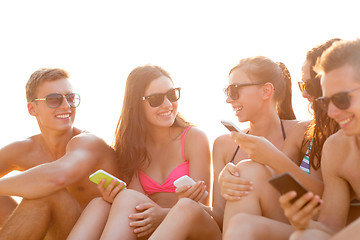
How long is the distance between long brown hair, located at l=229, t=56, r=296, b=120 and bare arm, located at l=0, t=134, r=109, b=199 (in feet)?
5.77

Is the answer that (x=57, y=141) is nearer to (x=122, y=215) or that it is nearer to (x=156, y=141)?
(x=156, y=141)

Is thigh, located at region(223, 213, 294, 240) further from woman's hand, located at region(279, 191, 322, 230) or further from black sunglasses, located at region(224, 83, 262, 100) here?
black sunglasses, located at region(224, 83, 262, 100)

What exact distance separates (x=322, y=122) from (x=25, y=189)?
9.15ft

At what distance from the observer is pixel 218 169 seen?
474cm

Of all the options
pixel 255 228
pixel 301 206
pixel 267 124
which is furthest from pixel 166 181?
pixel 301 206

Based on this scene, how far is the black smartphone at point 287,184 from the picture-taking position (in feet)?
9.06

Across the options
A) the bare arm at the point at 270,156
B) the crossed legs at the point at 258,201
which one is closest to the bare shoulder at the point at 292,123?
the bare arm at the point at 270,156

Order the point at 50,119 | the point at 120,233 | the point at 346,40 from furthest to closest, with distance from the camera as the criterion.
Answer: the point at 50,119 < the point at 120,233 < the point at 346,40

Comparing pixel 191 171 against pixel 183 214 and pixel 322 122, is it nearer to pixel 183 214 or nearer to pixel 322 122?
pixel 183 214

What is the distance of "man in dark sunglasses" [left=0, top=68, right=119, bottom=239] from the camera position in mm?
4465

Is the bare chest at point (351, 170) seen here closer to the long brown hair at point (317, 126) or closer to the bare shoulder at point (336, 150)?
the bare shoulder at point (336, 150)

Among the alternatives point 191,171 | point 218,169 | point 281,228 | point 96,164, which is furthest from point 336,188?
point 96,164

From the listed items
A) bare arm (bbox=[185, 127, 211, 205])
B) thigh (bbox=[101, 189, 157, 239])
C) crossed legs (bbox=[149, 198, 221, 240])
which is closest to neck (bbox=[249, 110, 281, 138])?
bare arm (bbox=[185, 127, 211, 205])

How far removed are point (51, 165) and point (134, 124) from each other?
1089 mm
